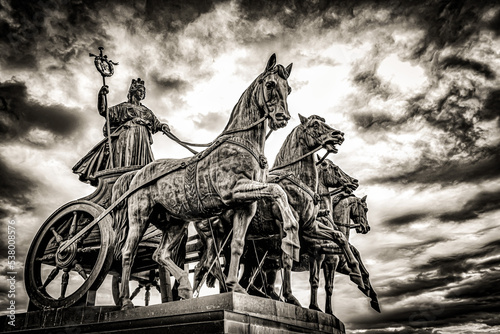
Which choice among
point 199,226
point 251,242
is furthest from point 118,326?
point 251,242

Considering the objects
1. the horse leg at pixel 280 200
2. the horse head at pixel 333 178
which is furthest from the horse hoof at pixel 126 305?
the horse head at pixel 333 178

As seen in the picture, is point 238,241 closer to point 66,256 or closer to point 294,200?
point 294,200

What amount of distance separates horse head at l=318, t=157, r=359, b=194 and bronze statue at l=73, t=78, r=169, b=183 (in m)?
3.77

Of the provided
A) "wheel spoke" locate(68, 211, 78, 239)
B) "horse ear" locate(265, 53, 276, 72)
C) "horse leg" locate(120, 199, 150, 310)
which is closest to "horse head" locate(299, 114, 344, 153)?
"horse ear" locate(265, 53, 276, 72)

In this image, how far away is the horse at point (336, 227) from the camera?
31.2 feet

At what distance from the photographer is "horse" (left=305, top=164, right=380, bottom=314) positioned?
951 centimetres

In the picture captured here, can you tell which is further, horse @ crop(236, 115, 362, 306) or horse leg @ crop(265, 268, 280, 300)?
horse leg @ crop(265, 268, 280, 300)

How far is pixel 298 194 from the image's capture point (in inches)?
352

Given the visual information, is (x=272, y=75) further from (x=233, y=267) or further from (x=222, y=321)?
(x=222, y=321)

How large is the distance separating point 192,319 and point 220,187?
6.24ft

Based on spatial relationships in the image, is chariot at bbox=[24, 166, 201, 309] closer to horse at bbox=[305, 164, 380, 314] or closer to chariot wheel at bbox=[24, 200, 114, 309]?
chariot wheel at bbox=[24, 200, 114, 309]

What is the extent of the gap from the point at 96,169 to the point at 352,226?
21.1 ft

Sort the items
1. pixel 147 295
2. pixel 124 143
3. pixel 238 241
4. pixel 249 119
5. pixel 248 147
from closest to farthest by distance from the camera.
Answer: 1. pixel 238 241
2. pixel 248 147
3. pixel 249 119
4. pixel 124 143
5. pixel 147 295

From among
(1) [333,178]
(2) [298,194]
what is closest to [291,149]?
(2) [298,194]
